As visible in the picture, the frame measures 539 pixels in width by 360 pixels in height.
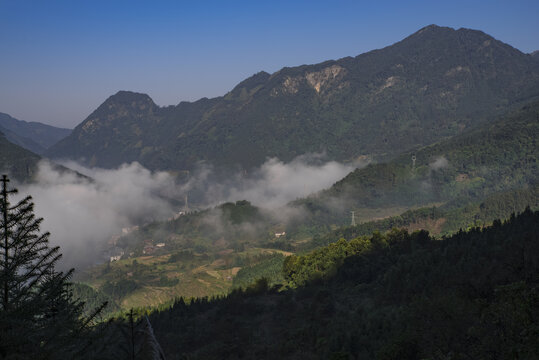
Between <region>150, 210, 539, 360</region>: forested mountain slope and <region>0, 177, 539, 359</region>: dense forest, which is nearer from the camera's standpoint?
<region>0, 177, 539, 359</region>: dense forest

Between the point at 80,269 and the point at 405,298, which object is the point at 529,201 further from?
the point at 80,269

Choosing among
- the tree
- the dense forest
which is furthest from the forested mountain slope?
the tree

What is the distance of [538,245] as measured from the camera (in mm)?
41406

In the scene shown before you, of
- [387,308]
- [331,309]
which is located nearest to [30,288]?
[387,308]

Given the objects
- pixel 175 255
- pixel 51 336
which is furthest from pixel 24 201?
pixel 175 255

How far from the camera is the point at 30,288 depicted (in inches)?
495

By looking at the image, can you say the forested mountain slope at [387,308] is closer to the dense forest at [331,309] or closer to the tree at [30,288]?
the dense forest at [331,309]

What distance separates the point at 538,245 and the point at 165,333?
53.0 meters

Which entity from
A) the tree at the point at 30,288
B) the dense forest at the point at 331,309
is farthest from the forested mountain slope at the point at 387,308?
the tree at the point at 30,288

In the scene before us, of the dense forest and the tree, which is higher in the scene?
the tree

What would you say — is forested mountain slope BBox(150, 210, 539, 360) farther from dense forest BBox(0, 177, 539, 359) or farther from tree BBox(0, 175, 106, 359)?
tree BBox(0, 175, 106, 359)

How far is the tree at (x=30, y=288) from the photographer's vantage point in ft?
39.1

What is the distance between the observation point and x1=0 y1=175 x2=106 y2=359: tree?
39.1 feet

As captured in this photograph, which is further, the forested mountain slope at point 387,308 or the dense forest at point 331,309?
the forested mountain slope at point 387,308
